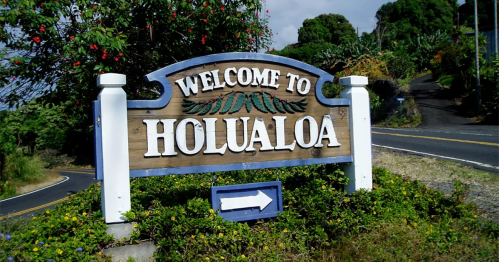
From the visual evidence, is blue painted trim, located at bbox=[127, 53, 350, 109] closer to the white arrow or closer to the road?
the white arrow

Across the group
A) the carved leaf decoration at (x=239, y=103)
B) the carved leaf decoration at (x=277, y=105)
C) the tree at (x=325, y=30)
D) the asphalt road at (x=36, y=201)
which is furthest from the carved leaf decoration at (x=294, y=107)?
the tree at (x=325, y=30)

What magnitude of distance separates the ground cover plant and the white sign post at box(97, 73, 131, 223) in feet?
0.60

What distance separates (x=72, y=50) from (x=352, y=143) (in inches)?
198

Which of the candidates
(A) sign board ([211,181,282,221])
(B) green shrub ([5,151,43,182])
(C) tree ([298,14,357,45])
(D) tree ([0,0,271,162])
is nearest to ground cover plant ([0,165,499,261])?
(A) sign board ([211,181,282,221])

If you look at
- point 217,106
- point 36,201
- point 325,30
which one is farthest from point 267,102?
point 325,30

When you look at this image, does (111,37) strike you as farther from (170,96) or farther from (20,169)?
(20,169)

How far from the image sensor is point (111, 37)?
275 inches

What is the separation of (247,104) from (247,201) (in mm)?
1058

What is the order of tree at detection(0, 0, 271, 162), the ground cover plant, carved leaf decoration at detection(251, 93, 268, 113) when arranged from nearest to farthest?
the ground cover plant
carved leaf decoration at detection(251, 93, 268, 113)
tree at detection(0, 0, 271, 162)

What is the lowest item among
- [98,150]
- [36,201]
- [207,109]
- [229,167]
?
[36,201]

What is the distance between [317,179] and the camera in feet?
16.1

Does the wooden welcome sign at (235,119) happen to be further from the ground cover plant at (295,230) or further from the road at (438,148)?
the road at (438,148)

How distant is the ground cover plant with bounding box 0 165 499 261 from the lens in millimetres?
3750

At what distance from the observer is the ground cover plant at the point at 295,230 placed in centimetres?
375
